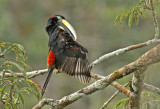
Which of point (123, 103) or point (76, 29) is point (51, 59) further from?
point (76, 29)

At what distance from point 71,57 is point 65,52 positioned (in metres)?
0.16

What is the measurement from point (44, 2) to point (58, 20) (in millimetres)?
14231

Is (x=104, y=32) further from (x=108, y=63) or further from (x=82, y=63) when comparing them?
(x=82, y=63)

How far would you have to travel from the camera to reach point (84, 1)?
16.2 metres

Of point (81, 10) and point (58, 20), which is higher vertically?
point (81, 10)

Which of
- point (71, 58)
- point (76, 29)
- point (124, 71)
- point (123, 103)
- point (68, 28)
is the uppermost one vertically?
point (76, 29)

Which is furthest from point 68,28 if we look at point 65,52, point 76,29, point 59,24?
point 76,29

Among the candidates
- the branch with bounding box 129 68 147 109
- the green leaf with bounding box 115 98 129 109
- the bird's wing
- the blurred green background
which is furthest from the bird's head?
the blurred green background

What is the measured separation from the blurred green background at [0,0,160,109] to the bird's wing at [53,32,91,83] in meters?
7.67

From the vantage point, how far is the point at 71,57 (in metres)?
3.39

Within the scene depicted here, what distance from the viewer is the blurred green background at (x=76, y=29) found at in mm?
12860

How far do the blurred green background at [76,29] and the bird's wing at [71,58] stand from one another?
7.67 metres

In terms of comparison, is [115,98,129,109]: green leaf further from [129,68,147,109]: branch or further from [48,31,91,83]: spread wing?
[48,31,91,83]: spread wing

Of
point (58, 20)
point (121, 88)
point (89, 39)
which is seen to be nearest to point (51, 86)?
point (89, 39)
